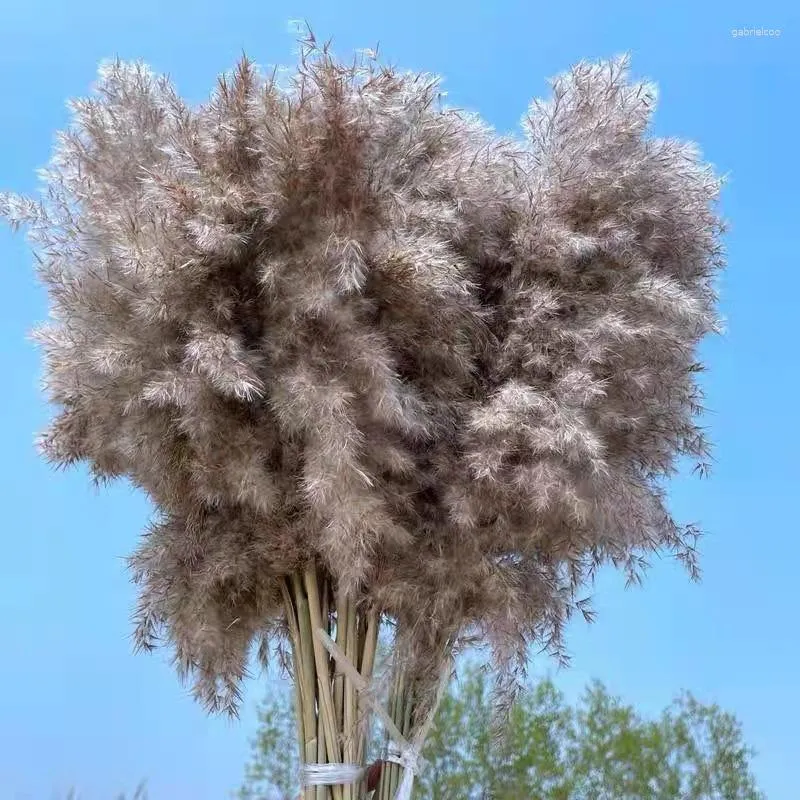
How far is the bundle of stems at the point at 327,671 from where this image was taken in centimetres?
220

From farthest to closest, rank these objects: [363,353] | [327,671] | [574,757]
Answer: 1. [574,757]
2. [327,671]
3. [363,353]

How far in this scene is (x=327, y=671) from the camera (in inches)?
87.8

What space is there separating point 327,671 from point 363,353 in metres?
0.82

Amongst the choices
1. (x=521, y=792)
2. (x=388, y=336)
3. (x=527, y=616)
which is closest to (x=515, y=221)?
(x=388, y=336)

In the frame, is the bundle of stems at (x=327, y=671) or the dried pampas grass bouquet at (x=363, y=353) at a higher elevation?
the dried pampas grass bouquet at (x=363, y=353)

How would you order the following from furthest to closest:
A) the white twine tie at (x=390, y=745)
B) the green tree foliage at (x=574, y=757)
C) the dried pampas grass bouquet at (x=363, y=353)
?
the green tree foliage at (x=574, y=757) → the white twine tie at (x=390, y=745) → the dried pampas grass bouquet at (x=363, y=353)

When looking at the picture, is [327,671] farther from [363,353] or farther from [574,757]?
[574,757]

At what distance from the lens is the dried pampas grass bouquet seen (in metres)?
1.89

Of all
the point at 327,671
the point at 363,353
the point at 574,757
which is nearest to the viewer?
the point at 363,353

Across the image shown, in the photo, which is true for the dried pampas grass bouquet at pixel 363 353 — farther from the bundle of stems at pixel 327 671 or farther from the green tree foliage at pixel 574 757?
the green tree foliage at pixel 574 757

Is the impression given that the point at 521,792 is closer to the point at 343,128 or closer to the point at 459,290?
the point at 459,290

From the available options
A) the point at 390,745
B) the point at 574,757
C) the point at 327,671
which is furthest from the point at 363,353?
the point at 574,757

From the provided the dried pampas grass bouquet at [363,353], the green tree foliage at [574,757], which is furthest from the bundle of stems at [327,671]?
the green tree foliage at [574,757]

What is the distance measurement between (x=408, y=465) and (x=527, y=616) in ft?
1.59
